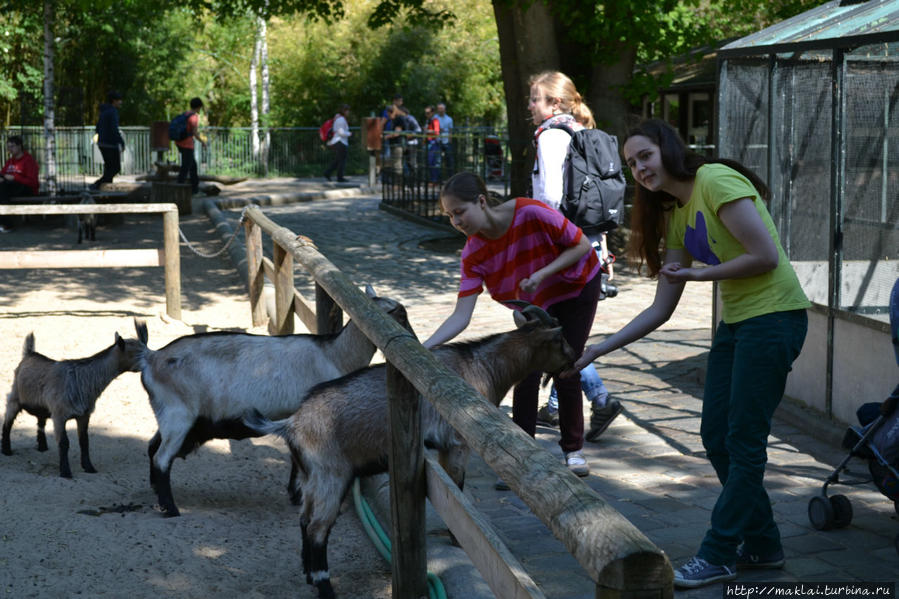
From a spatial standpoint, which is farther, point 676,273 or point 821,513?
point 821,513

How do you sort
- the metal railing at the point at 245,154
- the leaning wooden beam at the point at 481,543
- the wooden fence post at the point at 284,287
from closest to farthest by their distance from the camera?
the leaning wooden beam at the point at 481,543 < the wooden fence post at the point at 284,287 < the metal railing at the point at 245,154

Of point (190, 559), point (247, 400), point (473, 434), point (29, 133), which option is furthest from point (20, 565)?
point (29, 133)

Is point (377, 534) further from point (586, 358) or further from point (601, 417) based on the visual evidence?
point (601, 417)

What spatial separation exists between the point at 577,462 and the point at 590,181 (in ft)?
5.52

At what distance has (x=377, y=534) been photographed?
500 cm

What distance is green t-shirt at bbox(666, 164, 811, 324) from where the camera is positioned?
388cm

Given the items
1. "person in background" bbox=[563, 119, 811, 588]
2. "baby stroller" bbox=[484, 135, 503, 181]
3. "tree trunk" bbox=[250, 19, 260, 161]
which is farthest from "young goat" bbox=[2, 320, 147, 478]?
"tree trunk" bbox=[250, 19, 260, 161]

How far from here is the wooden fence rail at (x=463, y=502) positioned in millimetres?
1961

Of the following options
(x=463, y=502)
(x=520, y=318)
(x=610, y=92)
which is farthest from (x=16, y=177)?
(x=463, y=502)

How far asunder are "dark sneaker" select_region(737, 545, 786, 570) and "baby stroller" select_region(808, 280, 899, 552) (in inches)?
20.2

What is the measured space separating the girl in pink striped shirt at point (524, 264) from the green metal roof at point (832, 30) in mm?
2359

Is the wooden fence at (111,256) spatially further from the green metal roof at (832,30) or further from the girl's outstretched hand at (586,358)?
the girl's outstretched hand at (586,358)

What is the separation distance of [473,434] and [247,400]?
9.46 ft

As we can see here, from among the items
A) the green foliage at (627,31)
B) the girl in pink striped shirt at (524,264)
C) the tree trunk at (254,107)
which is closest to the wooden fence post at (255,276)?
the girl in pink striped shirt at (524,264)
